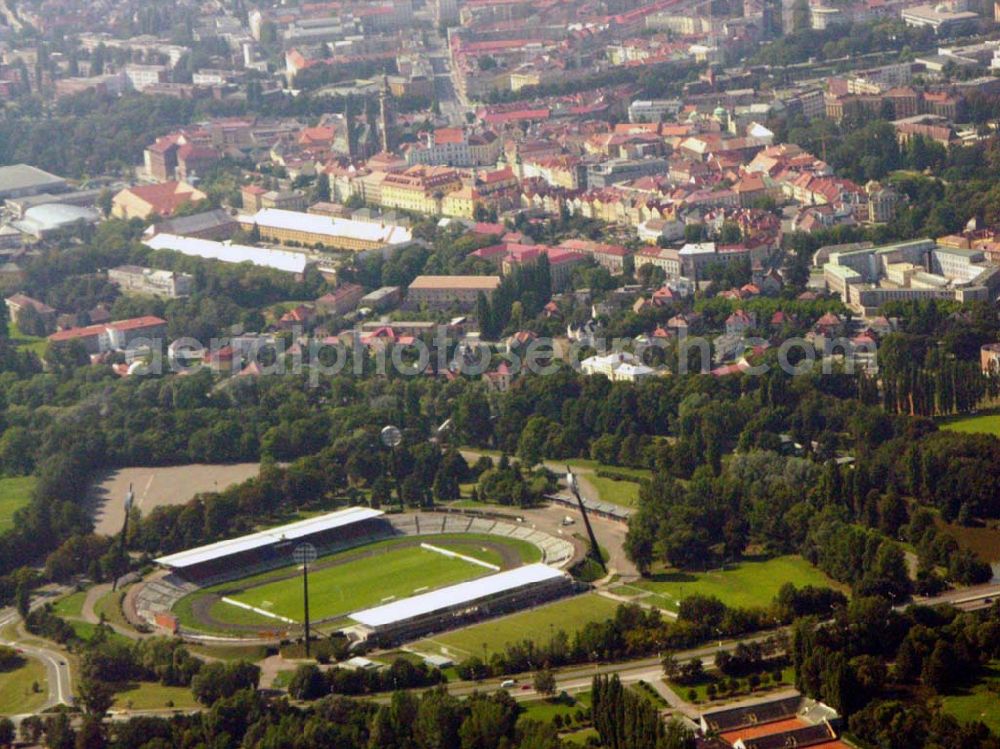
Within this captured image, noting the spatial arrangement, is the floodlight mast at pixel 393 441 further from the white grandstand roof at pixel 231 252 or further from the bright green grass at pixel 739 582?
the white grandstand roof at pixel 231 252

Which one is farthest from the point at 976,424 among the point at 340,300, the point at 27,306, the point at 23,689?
the point at 27,306

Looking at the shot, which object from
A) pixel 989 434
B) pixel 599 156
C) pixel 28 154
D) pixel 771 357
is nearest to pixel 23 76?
pixel 28 154

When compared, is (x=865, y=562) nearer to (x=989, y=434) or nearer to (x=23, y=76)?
(x=989, y=434)

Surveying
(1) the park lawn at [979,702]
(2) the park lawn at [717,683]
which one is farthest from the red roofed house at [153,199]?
(1) the park lawn at [979,702]

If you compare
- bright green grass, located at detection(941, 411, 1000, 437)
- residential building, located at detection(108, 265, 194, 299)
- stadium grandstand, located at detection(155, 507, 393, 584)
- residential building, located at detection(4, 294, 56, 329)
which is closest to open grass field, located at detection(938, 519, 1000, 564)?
bright green grass, located at detection(941, 411, 1000, 437)

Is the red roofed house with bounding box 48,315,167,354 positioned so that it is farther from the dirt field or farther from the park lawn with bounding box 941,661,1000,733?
the park lawn with bounding box 941,661,1000,733

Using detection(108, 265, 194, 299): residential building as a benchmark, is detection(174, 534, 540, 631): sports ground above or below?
below
